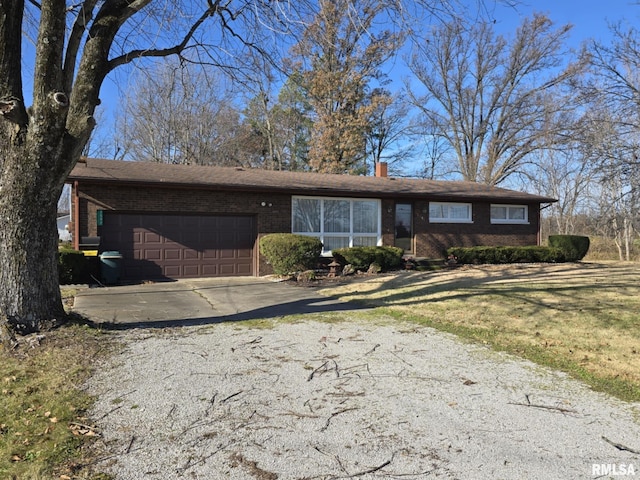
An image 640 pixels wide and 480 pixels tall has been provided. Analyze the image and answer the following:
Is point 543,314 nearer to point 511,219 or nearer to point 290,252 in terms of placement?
point 290,252

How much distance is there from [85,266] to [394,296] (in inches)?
325

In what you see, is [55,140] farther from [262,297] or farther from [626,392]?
[626,392]

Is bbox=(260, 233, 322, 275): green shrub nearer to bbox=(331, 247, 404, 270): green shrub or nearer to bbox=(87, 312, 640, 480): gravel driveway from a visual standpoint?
bbox=(331, 247, 404, 270): green shrub

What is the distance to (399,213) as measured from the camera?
1678 centimetres

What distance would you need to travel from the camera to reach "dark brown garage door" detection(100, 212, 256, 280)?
12.9 metres

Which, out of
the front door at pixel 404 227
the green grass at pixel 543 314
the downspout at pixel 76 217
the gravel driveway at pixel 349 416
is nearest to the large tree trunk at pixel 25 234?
the gravel driveway at pixel 349 416

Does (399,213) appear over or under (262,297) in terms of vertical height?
over

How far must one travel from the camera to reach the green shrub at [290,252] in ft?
43.4

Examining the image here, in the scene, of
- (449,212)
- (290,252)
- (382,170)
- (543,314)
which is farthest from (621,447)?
(382,170)

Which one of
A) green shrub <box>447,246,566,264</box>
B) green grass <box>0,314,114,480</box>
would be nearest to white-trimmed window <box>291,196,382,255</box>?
green shrub <box>447,246,566,264</box>

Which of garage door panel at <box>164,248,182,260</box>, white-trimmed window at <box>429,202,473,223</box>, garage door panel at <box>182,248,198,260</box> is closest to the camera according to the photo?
garage door panel at <box>164,248,182,260</box>

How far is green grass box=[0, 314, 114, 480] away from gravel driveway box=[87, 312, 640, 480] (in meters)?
0.17

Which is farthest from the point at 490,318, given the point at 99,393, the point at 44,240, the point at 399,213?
the point at 399,213

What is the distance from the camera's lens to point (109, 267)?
39.2ft
